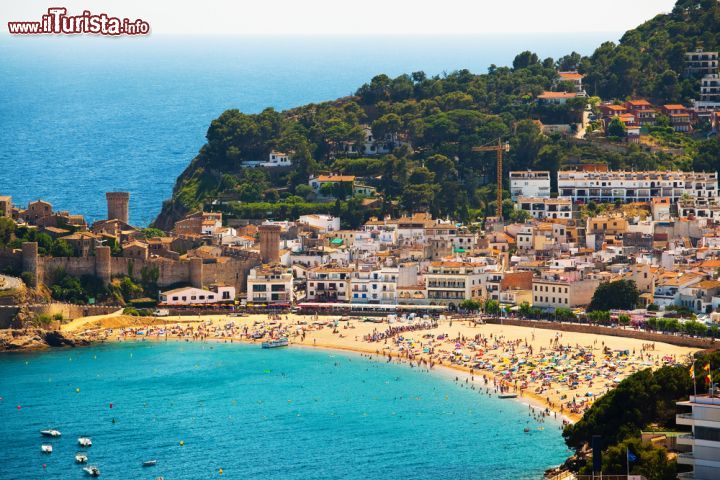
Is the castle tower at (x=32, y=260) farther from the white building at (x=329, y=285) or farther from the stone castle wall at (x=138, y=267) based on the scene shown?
the white building at (x=329, y=285)

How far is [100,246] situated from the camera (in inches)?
2447

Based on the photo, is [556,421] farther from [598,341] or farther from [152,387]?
[152,387]

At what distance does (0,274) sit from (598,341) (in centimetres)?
1984

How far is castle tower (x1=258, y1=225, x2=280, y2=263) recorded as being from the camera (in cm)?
6438

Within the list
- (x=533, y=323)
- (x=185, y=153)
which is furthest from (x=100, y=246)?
(x=185, y=153)

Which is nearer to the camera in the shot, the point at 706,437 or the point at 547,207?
the point at 706,437

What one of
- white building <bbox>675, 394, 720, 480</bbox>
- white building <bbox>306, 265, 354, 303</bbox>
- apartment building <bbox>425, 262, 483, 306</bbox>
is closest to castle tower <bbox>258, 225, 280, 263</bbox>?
white building <bbox>306, 265, 354, 303</bbox>

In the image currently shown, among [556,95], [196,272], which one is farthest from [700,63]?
[196,272]

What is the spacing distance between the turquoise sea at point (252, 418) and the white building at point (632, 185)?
21133mm

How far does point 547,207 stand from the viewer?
7206cm

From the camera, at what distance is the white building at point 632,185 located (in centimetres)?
7281

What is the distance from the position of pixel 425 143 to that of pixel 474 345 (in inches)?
1048

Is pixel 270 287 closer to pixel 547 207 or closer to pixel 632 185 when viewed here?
pixel 547 207

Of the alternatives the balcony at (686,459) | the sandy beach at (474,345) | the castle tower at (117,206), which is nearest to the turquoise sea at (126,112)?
the castle tower at (117,206)
